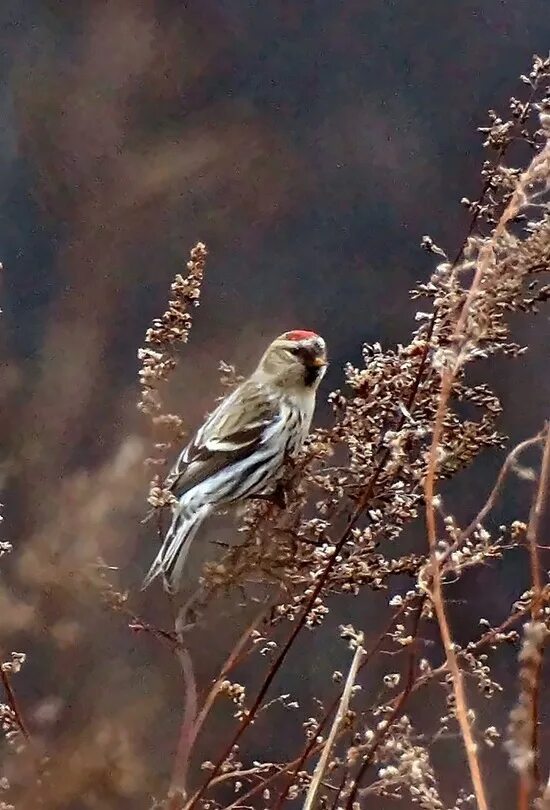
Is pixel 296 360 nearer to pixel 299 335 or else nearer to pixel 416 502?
pixel 299 335

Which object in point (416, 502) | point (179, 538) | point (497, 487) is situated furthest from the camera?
point (179, 538)

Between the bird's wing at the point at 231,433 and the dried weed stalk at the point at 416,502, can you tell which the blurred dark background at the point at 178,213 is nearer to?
the bird's wing at the point at 231,433

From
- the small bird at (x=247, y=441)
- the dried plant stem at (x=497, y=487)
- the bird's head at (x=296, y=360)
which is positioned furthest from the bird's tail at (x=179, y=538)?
the dried plant stem at (x=497, y=487)

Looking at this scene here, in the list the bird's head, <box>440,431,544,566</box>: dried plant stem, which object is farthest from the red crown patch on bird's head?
<box>440,431,544,566</box>: dried plant stem

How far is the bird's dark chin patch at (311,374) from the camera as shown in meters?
0.97

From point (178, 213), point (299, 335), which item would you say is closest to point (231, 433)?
point (299, 335)

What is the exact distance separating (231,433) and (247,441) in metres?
0.02

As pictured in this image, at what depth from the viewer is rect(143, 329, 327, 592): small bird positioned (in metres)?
0.91

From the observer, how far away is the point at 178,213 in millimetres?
1007

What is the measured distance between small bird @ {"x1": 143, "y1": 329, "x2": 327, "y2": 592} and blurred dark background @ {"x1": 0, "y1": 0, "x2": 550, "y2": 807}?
0.04 meters

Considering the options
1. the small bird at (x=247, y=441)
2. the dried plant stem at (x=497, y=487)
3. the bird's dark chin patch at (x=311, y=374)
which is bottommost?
the dried plant stem at (x=497, y=487)

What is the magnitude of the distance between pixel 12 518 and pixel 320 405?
0.35 meters

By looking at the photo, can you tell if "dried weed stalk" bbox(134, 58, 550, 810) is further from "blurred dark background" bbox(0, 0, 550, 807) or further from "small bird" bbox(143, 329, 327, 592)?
"blurred dark background" bbox(0, 0, 550, 807)

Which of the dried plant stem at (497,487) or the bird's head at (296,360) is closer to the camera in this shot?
the dried plant stem at (497,487)
